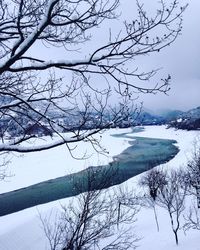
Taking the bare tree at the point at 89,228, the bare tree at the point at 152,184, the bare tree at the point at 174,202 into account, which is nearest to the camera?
the bare tree at the point at 89,228

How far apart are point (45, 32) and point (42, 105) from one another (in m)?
1.16

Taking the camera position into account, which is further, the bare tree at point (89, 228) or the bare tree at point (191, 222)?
the bare tree at point (191, 222)

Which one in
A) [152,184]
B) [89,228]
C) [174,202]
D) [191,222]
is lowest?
[174,202]

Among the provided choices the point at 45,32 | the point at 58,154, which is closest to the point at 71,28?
the point at 45,32

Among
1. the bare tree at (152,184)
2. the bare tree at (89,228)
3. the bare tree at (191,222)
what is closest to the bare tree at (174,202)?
the bare tree at (191,222)

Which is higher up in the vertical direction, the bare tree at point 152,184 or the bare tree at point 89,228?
the bare tree at point 89,228

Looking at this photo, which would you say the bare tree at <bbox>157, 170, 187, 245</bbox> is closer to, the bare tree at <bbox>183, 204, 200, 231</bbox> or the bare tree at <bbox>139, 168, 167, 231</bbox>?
the bare tree at <bbox>183, 204, 200, 231</bbox>

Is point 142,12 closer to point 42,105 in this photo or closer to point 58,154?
point 42,105

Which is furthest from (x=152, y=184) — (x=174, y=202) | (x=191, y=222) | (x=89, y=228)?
(x=89, y=228)

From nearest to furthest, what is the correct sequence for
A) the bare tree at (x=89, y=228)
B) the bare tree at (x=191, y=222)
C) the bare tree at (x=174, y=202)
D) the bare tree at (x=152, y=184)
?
the bare tree at (x=89, y=228)
the bare tree at (x=191, y=222)
the bare tree at (x=174, y=202)
the bare tree at (x=152, y=184)

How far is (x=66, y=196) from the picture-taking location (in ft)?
117

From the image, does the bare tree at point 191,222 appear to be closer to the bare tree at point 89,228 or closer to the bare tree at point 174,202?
the bare tree at point 174,202

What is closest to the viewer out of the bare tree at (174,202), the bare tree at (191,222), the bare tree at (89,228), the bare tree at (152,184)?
the bare tree at (89,228)

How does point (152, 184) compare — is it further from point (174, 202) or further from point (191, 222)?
point (191, 222)
